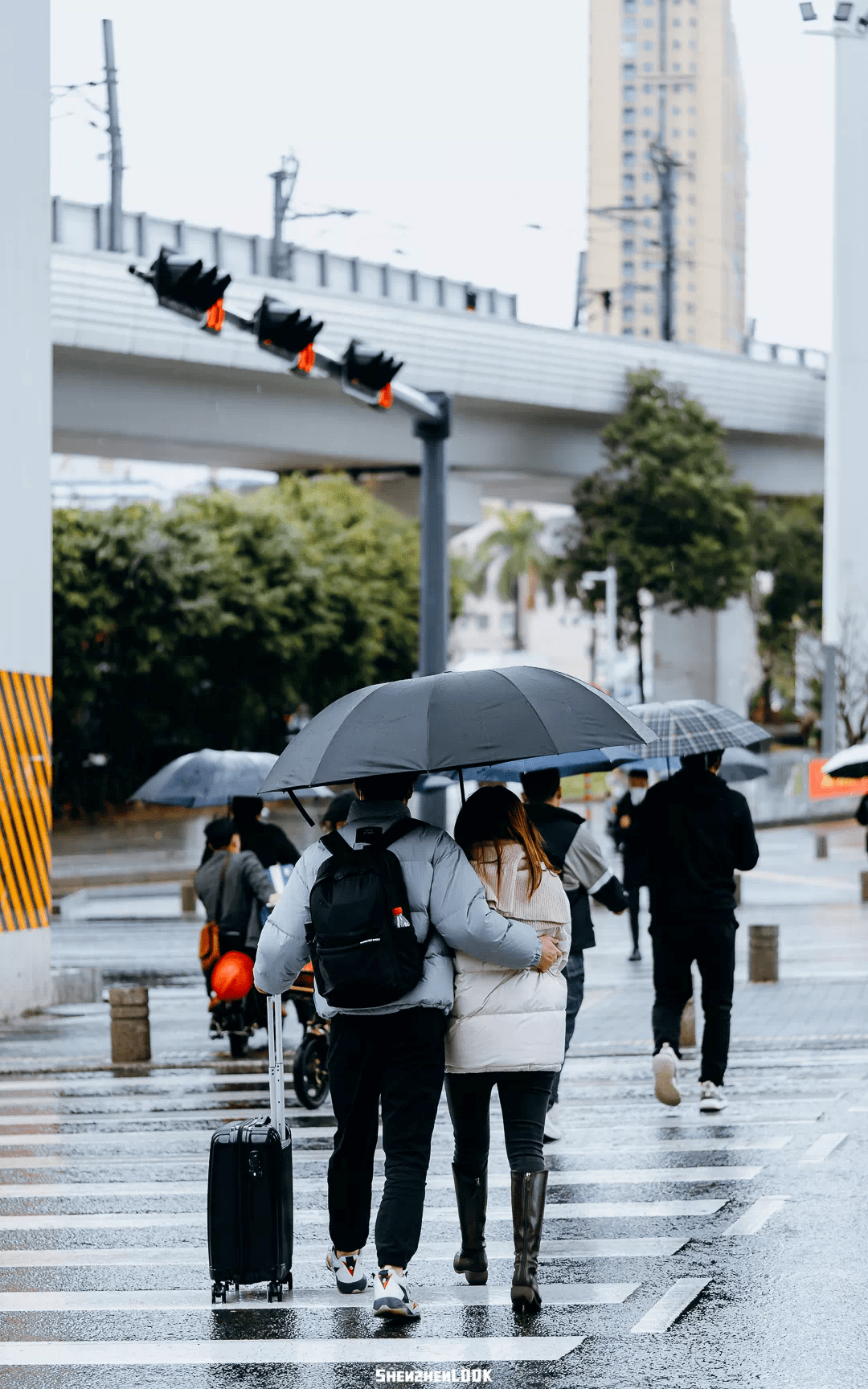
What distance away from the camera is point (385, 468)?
48.4 m

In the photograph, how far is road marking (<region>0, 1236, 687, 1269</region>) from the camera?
709 centimetres

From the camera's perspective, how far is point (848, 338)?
5047 cm

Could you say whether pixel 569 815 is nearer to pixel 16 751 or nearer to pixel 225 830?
pixel 225 830

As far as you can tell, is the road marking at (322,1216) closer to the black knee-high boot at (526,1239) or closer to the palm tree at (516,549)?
the black knee-high boot at (526,1239)

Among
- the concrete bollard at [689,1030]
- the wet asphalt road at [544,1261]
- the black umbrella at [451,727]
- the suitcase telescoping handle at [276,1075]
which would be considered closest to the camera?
the wet asphalt road at [544,1261]

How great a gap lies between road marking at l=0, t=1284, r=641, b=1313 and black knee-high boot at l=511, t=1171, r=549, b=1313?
8.8 inches

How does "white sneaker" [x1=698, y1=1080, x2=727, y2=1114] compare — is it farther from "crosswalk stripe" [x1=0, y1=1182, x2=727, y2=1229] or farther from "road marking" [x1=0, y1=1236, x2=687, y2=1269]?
"road marking" [x1=0, y1=1236, x2=687, y2=1269]

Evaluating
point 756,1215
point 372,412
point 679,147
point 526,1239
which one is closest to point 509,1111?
point 526,1239

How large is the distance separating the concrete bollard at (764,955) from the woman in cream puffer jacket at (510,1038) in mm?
9815

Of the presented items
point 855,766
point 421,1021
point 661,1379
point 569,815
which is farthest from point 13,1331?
point 855,766

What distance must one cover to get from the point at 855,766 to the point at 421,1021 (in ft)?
33.7

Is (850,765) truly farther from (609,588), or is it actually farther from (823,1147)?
(609,588)

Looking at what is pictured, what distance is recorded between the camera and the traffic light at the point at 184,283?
14.1 metres

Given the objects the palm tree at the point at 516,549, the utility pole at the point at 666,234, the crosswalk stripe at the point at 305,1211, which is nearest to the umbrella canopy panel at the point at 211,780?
the crosswalk stripe at the point at 305,1211
